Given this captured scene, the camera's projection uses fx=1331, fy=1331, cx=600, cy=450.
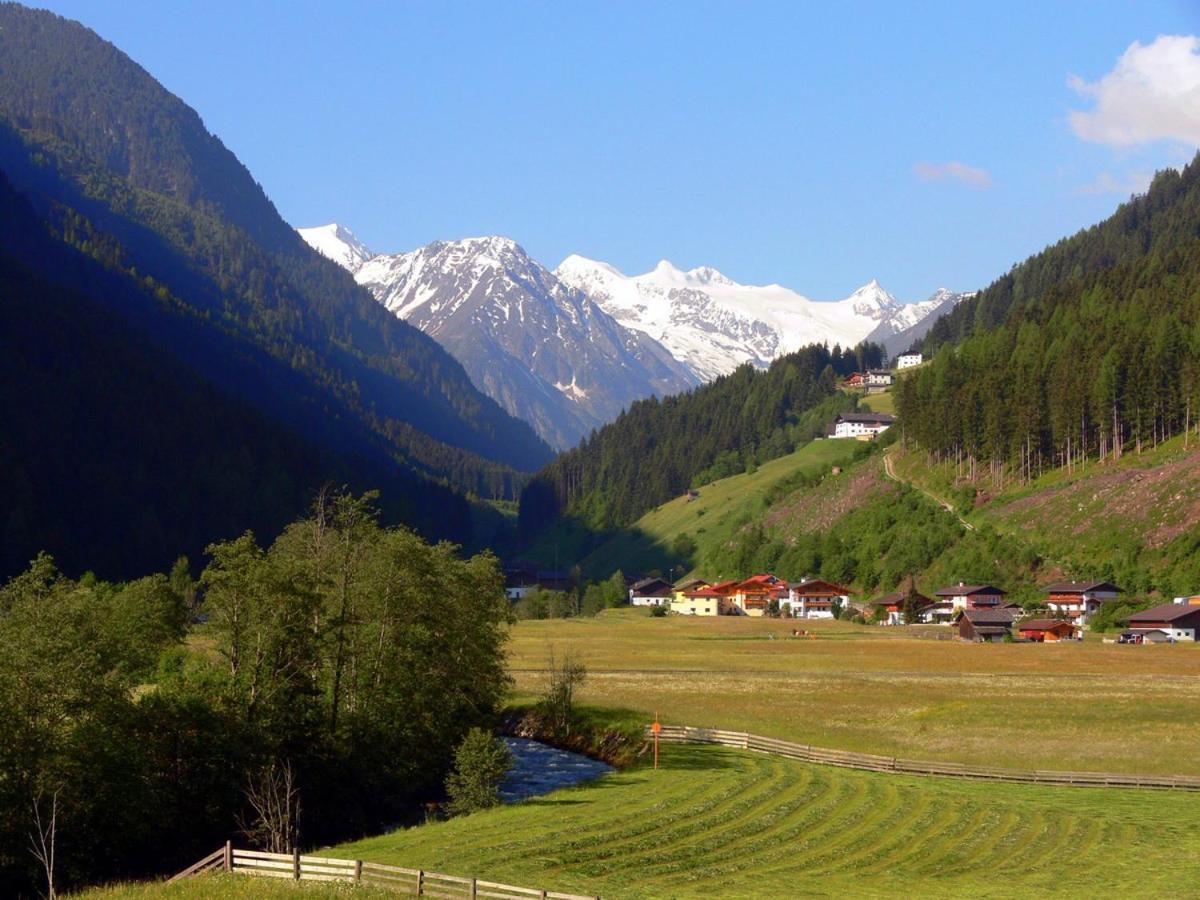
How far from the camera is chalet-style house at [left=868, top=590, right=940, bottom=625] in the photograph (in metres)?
179

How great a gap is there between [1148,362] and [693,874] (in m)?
162

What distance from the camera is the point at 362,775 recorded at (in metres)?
69.8

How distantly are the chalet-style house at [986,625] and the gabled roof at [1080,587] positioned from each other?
6.42 meters

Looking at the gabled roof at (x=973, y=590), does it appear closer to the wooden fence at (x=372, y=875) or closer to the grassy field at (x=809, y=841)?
the grassy field at (x=809, y=841)

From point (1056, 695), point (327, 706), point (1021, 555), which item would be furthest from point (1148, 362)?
point (327, 706)

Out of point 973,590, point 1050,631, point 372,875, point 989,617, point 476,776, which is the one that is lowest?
point 476,776

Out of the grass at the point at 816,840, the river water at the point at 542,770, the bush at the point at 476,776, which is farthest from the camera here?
the river water at the point at 542,770

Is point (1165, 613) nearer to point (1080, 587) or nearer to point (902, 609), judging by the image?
point (1080, 587)

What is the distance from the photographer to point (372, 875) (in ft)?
141

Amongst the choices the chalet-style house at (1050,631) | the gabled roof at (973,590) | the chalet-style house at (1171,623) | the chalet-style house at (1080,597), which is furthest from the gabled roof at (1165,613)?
the gabled roof at (973,590)

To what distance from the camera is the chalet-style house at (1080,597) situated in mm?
160625

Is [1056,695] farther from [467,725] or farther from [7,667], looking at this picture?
[7,667]

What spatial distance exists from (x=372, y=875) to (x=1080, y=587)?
135 metres

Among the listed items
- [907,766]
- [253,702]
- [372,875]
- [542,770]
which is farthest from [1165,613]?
[372,875]
